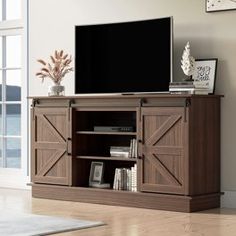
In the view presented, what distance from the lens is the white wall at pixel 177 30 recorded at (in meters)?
6.33

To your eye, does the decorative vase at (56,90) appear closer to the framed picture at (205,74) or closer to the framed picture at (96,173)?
the framed picture at (96,173)

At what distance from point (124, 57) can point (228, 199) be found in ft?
5.26

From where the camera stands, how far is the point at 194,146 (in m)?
6.05

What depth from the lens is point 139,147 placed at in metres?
6.30

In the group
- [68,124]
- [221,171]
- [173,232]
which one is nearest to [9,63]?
[68,124]

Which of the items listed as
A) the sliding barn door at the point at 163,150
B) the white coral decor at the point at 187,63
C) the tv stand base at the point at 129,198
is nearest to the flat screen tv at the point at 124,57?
the white coral decor at the point at 187,63

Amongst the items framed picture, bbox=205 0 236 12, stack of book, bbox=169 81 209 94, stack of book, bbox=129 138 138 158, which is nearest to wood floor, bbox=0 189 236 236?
stack of book, bbox=129 138 138 158

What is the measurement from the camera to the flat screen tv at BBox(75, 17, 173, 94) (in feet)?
21.1

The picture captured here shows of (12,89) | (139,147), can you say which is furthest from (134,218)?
(12,89)

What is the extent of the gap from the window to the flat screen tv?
3.55 ft

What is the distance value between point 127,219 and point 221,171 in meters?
1.19

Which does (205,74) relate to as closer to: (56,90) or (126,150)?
(126,150)

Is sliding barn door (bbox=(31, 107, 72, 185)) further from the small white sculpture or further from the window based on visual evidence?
the small white sculpture

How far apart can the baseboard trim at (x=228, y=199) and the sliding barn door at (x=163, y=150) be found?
0.53 m
